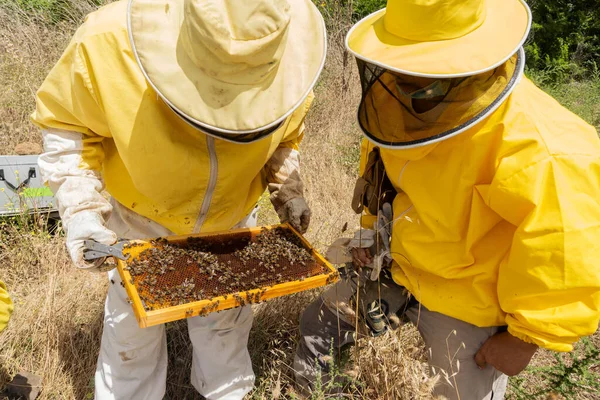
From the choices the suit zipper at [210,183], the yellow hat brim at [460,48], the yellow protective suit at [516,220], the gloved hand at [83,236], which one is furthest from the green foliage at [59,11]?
the yellow protective suit at [516,220]

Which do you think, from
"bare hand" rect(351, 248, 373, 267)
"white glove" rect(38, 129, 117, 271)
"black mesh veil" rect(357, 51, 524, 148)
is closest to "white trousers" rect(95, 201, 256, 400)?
"white glove" rect(38, 129, 117, 271)

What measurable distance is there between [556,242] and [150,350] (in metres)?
2.33

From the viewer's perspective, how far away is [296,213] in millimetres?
2934

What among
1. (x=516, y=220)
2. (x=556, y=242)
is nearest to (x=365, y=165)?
(x=516, y=220)

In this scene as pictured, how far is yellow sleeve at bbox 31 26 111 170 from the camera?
2164mm

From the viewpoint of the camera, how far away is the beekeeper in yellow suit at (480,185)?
1.82 meters

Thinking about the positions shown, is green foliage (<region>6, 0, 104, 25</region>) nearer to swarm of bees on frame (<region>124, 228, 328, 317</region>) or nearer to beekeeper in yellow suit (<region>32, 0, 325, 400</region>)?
beekeeper in yellow suit (<region>32, 0, 325, 400</region>)

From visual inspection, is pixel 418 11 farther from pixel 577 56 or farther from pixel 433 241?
pixel 577 56

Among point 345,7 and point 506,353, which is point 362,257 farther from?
point 345,7

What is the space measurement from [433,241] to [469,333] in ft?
1.88

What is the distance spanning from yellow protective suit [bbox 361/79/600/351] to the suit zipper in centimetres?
95

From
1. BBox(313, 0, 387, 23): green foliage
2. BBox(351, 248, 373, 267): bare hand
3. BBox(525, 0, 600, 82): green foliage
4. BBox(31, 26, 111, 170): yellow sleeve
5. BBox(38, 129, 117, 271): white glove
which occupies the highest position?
BBox(31, 26, 111, 170): yellow sleeve

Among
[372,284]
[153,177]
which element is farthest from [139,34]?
[372,284]

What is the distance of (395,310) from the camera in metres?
2.75
